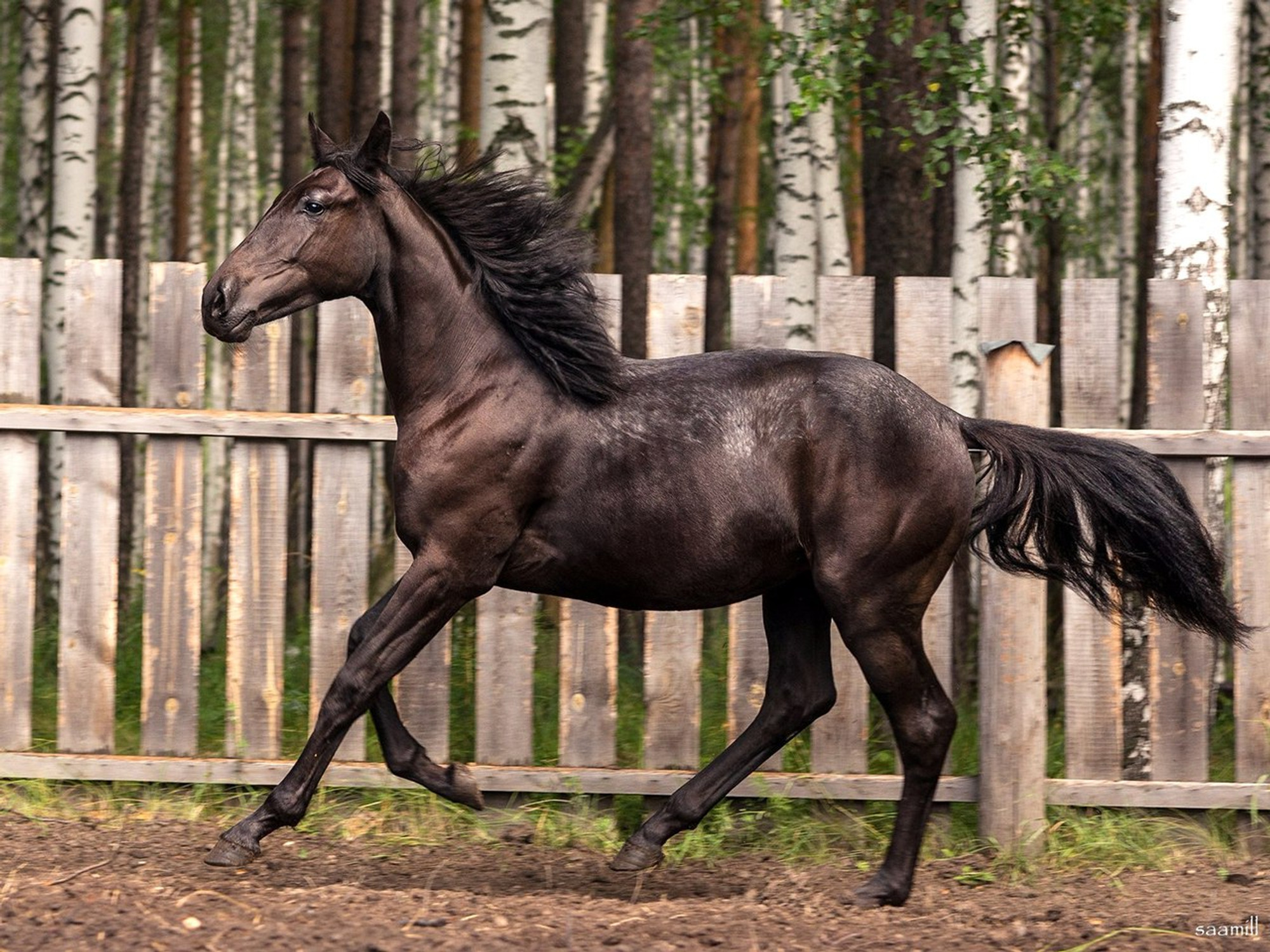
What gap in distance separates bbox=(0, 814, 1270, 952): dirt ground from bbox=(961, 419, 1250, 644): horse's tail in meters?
0.96

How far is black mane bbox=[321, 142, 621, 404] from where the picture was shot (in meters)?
4.48

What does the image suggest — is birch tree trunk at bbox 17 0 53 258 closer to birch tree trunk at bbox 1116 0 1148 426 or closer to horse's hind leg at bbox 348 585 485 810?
horse's hind leg at bbox 348 585 485 810

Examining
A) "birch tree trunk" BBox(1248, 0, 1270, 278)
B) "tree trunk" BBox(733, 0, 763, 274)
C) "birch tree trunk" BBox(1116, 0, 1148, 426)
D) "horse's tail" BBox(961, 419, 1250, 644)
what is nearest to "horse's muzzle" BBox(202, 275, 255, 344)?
"horse's tail" BBox(961, 419, 1250, 644)

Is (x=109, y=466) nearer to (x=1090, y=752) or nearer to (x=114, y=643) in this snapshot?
(x=114, y=643)

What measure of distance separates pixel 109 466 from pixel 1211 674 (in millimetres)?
4013

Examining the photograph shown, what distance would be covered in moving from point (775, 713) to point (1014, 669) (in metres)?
0.90

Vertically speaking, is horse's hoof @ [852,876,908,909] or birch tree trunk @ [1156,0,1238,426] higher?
birch tree trunk @ [1156,0,1238,426]

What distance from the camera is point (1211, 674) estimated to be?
204 inches

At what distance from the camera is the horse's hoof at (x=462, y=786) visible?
450 centimetres

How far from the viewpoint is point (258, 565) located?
525 centimetres

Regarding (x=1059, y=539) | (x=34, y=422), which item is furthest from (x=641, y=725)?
(x=34, y=422)

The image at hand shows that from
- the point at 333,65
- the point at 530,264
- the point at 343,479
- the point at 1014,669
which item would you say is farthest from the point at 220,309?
the point at 333,65

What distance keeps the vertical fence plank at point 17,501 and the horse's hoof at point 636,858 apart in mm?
2278

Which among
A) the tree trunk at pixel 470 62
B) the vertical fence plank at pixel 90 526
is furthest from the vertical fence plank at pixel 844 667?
the tree trunk at pixel 470 62
